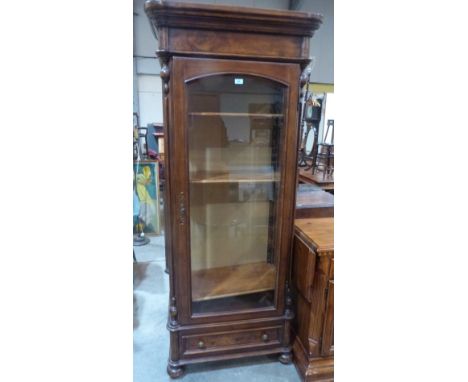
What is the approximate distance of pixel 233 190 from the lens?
1602 mm

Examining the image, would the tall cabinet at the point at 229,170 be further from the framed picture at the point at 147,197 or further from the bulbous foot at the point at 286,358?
the framed picture at the point at 147,197

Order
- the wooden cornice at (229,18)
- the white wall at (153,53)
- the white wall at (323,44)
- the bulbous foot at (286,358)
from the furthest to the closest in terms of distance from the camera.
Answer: the white wall at (323,44)
the white wall at (153,53)
the bulbous foot at (286,358)
the wooden cornice at (229,18)

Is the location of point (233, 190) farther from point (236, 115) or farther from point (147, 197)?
point (147, 197)

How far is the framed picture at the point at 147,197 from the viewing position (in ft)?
10.3

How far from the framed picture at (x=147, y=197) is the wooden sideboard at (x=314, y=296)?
207 centimetres

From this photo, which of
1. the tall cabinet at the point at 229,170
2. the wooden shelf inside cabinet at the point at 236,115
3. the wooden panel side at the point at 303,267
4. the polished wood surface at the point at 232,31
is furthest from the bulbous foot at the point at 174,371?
the polished wood surface at the point at 232,31
